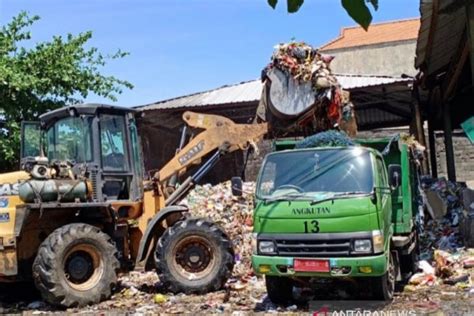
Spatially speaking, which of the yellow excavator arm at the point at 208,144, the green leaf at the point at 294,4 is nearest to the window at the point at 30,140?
the yellow excavator arm at the point at 208,144

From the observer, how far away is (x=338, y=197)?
632 centimetres

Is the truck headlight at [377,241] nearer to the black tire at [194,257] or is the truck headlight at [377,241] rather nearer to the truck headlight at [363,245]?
the truck headlight at [363,245]

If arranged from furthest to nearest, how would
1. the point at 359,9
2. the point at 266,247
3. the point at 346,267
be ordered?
the point at 266,247, the point at 346,267, the point at 359,9

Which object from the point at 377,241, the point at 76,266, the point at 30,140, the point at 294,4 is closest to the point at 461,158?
A: the point at 377,241

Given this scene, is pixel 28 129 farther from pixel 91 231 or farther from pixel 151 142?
pixel 151 142

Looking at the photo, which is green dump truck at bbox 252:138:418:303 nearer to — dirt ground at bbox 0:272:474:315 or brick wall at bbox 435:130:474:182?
dirt ground at bbox 0:272:474:315

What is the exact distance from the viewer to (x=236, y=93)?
58.9ft

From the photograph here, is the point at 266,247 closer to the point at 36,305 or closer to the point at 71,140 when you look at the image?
the point at 36,305

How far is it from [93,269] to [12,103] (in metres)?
6.69

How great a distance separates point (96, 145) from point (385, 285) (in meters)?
4.09

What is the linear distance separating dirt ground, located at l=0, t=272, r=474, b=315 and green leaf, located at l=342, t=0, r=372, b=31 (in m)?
5.02

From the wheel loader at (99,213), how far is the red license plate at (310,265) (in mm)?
1603

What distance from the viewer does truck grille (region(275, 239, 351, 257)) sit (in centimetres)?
605

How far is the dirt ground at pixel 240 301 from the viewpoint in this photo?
6402 mm
